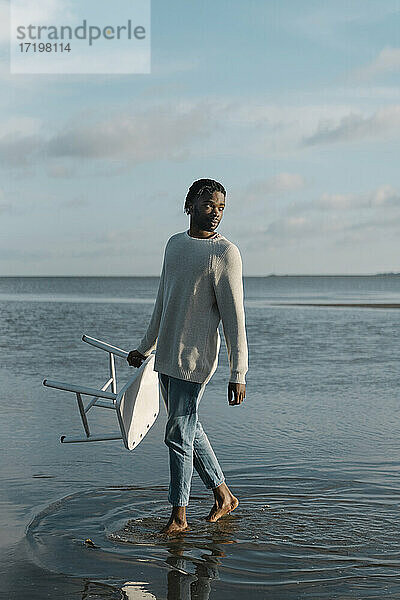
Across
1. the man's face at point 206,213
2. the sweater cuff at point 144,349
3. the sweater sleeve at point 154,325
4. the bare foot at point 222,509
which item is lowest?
the bare foot at point 222,509

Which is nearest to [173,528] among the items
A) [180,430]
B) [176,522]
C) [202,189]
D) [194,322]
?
[176,522]

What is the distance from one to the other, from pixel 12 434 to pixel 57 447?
65 centimetres

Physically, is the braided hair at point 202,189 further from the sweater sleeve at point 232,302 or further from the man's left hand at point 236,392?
the man's left hand at point 236,392

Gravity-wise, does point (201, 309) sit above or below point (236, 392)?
above

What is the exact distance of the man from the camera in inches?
169

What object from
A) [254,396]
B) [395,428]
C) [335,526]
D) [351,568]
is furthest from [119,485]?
[254,396]

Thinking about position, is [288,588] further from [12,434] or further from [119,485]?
[12,434]

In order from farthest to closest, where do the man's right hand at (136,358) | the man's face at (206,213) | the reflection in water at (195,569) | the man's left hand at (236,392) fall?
the man's right hand at (136,358), the man's face at (206,213), the man's left hand at (236,392), the reflection in water at (195,569)

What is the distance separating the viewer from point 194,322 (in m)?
4.34

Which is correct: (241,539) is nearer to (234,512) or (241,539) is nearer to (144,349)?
(234,512)

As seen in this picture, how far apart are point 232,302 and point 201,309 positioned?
17cm

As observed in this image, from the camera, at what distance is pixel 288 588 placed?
3.52 meters

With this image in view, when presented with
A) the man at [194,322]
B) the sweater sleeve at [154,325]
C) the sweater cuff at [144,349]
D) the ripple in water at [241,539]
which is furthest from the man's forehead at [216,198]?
the ripple in water at [241,539]

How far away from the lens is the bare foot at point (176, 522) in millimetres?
4285
